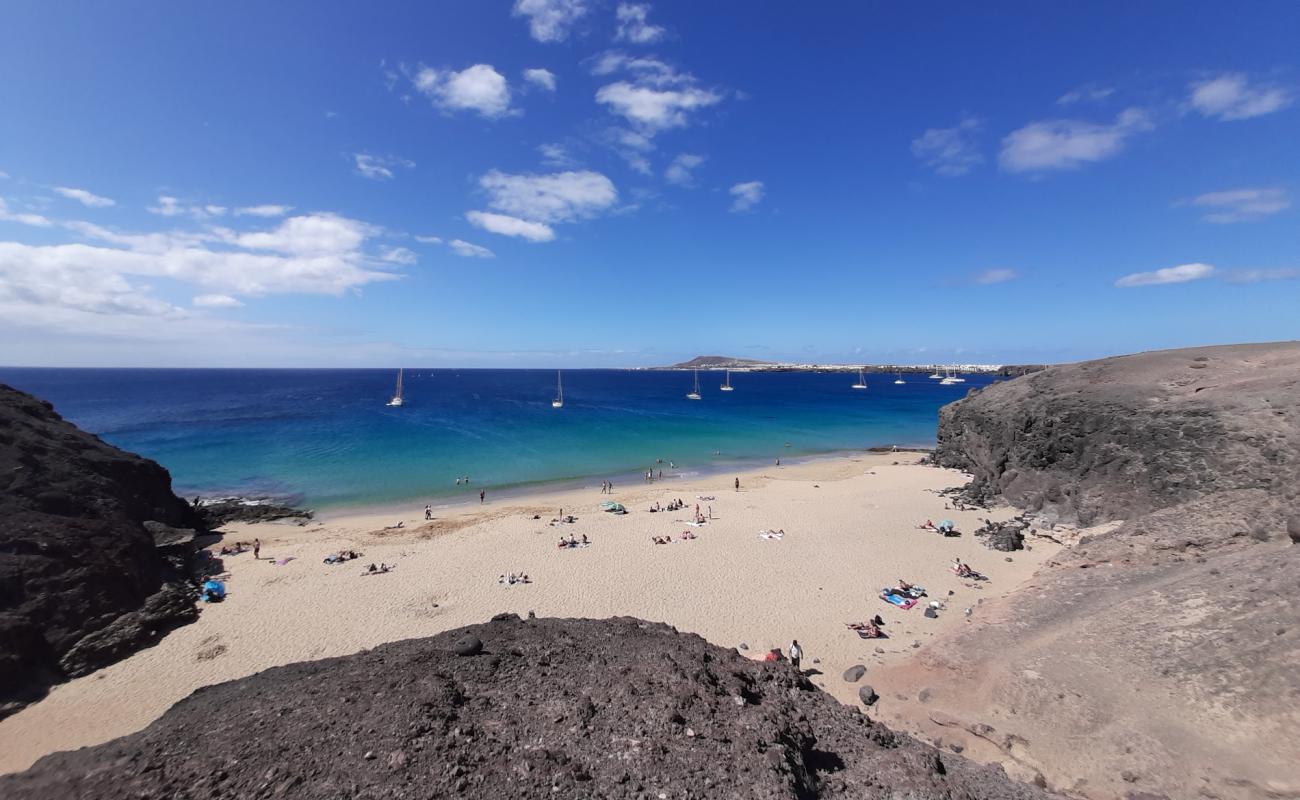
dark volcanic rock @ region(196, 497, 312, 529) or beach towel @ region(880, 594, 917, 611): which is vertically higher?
beach towel @ region(880, 594, 917, 611)

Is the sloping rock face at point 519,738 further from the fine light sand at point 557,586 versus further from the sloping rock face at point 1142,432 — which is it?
the sloping rock face at point 1142,432

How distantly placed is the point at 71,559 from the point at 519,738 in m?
19.3

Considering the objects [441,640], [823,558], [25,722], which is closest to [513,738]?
[441,640]

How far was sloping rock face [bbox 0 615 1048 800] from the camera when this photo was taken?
556 cm

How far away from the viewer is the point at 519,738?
633cm

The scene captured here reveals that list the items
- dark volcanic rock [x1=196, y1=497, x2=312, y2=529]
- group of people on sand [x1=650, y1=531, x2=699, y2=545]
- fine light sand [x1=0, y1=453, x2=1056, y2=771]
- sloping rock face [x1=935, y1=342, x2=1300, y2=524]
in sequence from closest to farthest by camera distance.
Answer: fine light sand [x1=0, y1=453, x2=1056, y2=771], sloping rock face [x1=935, y1=342, x2=1300, y2=524], group of people on sand [x1=650, y1=531, x2=699, y2=545], dark volcanic rock [x1=196, y1=497, x2=312, y2=529]

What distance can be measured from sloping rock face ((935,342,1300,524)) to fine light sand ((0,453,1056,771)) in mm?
3656

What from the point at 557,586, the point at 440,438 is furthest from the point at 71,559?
the point at 440,438

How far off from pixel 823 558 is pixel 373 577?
62.2 ft

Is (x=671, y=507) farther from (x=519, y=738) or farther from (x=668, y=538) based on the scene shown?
(x=519, y=738)

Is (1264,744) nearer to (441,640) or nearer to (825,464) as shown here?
(441,640)

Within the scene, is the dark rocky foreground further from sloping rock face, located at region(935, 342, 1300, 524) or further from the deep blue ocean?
the deep blue ocean

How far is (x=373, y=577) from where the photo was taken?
66.1 feet

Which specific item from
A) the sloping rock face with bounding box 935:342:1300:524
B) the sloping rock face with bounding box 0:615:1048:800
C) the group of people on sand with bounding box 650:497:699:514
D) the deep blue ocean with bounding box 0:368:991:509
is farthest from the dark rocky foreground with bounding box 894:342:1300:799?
the deep blue ocean with bounding box 0:368:991:509
